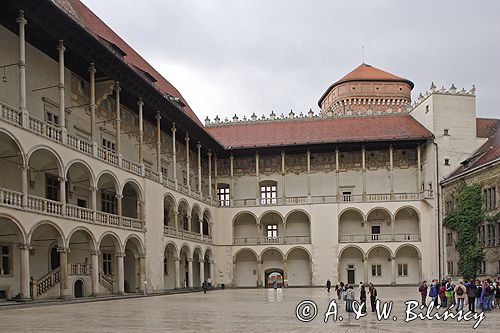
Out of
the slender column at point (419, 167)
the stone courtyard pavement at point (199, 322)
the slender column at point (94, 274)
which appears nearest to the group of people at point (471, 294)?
the stone courtyard pavement at point (199, 322)

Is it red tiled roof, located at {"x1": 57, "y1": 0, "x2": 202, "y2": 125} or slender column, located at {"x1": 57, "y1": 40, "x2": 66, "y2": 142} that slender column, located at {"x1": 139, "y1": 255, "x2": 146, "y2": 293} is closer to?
slender column, located at {"x1": 57, "y1": 40, "x2": 66, "y2": 142}

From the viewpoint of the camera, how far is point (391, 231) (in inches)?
1711

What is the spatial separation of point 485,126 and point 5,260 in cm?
3488

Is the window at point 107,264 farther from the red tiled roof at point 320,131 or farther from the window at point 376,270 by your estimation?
the window at point 376,270

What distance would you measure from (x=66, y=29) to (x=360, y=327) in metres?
15.9

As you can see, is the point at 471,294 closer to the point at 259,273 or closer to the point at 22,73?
the point at 22,73

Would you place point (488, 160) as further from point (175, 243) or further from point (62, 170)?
point (62, 170)

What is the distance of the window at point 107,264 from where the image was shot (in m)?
30.3

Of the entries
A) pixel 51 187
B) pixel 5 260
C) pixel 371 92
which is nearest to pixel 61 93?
pixel 51 187

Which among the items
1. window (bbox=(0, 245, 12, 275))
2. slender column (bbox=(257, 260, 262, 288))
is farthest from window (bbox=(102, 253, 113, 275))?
slender column (bbox=(257, 260, 262, 288))

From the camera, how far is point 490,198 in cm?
3494

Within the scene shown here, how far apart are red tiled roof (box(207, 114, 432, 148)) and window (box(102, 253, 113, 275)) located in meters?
16.5

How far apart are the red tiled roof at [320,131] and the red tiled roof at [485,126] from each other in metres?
3.87

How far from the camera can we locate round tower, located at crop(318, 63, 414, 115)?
6128 cm
